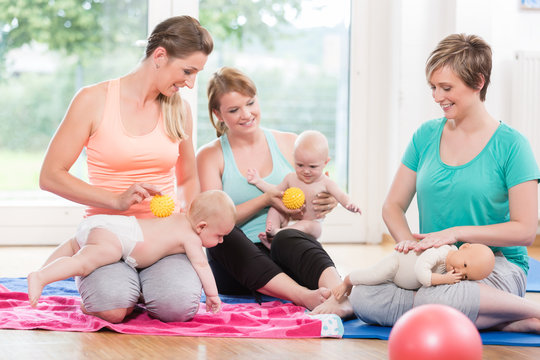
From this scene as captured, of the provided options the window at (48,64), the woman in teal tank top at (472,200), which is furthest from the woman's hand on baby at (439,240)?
the window at (48,64)

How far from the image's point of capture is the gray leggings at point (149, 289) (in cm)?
194

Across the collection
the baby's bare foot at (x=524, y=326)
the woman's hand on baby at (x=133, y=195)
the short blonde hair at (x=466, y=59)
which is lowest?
the baby's bare foot at (x=524, y=326)

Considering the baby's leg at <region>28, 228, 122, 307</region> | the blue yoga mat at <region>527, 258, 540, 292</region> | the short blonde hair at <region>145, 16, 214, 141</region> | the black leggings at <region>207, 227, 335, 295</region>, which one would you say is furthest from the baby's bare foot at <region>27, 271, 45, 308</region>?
the blue yoga mat at <region>527, 258, 540, 292</region>

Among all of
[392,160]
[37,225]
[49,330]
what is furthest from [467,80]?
[37,225]

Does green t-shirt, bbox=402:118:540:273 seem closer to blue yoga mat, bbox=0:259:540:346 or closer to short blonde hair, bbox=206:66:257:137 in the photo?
blue yoga mat, bbox=0:259:540:346

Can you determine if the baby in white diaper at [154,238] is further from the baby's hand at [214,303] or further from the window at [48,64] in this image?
the window at [48,64]

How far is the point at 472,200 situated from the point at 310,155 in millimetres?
613

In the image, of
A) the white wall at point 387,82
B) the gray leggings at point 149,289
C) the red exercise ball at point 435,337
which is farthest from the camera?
the white wall at point 387,82

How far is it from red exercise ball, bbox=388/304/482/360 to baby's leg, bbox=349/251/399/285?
568 millimetres

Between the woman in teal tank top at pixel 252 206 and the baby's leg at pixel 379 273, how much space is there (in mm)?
109

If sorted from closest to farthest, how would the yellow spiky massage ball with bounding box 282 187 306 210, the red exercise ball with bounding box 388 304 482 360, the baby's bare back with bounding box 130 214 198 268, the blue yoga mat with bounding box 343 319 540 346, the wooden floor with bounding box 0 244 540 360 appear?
the red exercise ball with bounding box 388 304 482 360 → the wooden floor with bounding box 0 244 540 360 → the blue yoga mat with bounding box 343 319 540 346 → the baby's bare back with bounding box 130 214 198 268 → the yellow spiky massage ball with bounding box 282 187 306 210

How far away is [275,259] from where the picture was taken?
93.8 inches

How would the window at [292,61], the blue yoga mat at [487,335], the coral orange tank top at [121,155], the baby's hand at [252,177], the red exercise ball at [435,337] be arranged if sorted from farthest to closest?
the window at [292,61]
the baby's hand at [252,177]
the coral orange tank top at [121,155]
the blue yoga mat at [487,335]
the red exercise ball at [435,337]

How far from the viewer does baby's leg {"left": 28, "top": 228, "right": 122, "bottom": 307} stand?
1.86 meters
